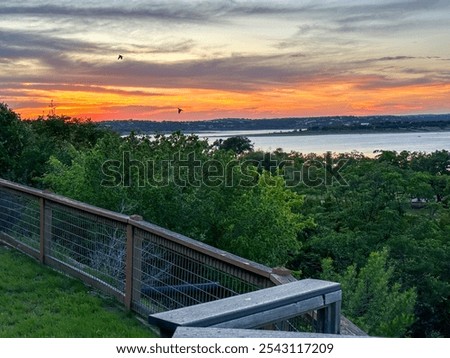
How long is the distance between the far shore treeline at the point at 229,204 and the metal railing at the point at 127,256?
2.69 meters

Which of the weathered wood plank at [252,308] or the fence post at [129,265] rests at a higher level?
the weathered wood plank at [252,308]

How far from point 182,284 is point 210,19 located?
65.5ft

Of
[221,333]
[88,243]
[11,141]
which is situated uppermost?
[11,141]

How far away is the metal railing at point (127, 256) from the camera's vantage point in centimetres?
520

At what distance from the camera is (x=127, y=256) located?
684 cm

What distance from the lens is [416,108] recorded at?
45750 millimetres

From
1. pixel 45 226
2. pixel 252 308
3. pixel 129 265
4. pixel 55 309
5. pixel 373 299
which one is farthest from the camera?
pixel 373 299

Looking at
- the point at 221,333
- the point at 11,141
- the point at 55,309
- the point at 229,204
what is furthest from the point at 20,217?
the point at 11,141

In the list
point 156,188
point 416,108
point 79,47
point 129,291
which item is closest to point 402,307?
point 156,188

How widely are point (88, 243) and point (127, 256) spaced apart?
146cm

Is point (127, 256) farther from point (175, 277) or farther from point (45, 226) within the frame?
point (45, 226)

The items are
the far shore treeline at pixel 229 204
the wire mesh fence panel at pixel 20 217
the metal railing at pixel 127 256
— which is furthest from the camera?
the far shore treeline at pixel 229 204

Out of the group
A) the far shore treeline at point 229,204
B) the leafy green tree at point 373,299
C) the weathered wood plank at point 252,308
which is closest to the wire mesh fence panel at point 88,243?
the far shore treeline at point 229,204

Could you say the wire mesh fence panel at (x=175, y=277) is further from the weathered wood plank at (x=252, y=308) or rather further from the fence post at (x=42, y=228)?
the fence post at (x=42, y=228)
